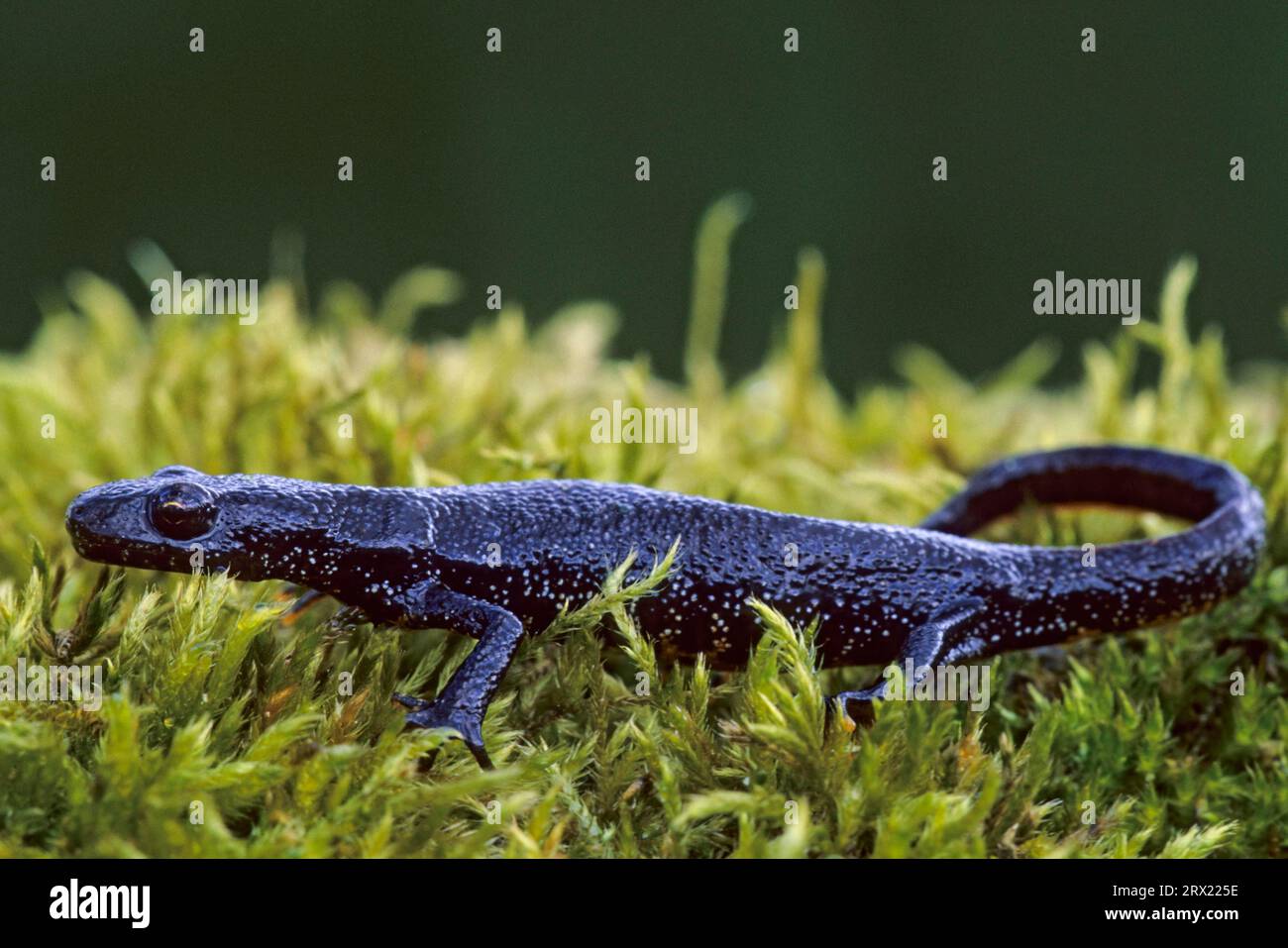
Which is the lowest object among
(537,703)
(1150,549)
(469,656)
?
(537,703)

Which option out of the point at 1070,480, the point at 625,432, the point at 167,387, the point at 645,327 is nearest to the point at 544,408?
the point at 625,432

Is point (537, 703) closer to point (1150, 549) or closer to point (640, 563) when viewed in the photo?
point (640, 563)

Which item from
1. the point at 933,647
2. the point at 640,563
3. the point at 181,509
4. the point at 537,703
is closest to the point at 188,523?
the point at 181,509

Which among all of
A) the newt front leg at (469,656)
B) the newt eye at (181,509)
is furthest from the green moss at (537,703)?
the newt eye at (181,509)

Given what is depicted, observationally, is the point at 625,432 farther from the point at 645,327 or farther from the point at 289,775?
the point at 645,327

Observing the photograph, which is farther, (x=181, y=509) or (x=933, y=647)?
(x=933, y=647)

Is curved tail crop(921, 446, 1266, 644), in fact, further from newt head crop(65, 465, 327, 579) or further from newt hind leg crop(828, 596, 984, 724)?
newt head crop(65, 465, 327, 579)
